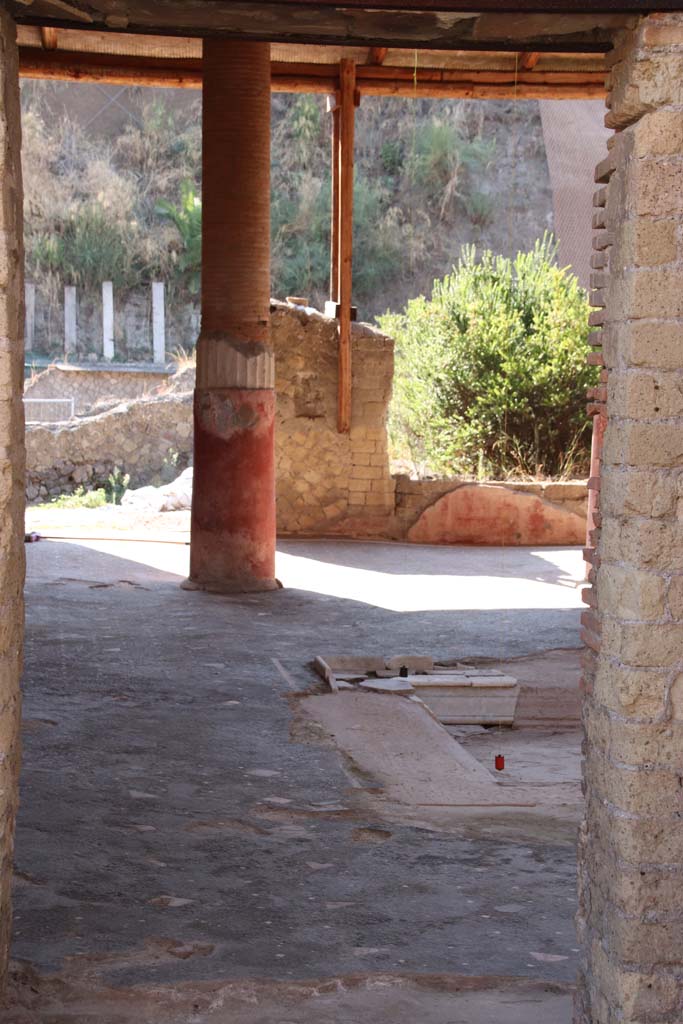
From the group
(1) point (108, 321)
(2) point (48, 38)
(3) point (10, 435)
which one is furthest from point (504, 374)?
(1) point (108, 321)

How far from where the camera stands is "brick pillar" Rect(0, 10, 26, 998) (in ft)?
9.51

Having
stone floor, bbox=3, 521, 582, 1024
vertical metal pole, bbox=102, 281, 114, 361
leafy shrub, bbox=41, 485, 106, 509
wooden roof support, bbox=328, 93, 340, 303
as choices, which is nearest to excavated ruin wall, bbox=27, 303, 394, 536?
wooden roof support, bbox=328, 93, 340, 303

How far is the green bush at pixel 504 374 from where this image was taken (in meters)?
14.0

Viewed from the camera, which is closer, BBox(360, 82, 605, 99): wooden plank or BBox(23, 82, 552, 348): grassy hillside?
BBox(360, 82, 605, 99): wooden plank

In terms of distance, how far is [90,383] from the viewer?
76.1ft

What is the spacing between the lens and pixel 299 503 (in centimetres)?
1208

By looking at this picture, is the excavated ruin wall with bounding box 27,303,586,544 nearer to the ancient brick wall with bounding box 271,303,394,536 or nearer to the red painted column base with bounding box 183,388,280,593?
the ancient brick wall with bounding box 271,303,394,536

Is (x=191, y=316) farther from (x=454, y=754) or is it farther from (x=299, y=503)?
(x=454, y=754)

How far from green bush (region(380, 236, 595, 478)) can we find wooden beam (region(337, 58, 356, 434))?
2.72 meters

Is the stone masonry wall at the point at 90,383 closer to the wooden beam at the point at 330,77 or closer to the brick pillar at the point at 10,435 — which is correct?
the wooden beam at the point at 330,77

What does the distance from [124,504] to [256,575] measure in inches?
250

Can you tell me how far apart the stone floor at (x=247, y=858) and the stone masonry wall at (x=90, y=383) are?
50.0 feet

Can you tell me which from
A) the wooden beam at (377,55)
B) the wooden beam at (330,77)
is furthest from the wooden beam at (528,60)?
the wooden beam at (377,55)

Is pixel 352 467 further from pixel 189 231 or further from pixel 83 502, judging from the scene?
pixel 189 231
